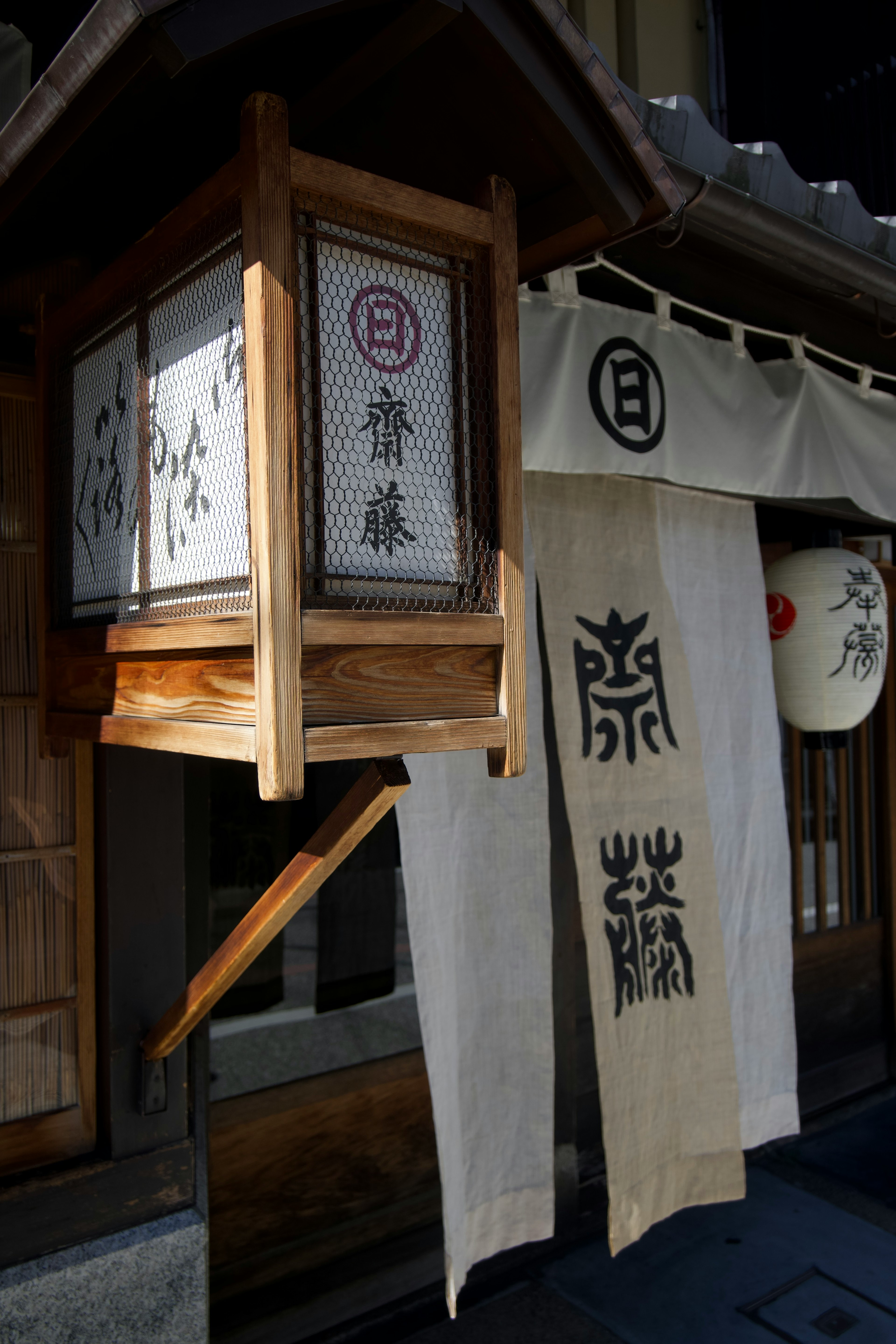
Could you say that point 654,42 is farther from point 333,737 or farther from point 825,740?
point 333,737

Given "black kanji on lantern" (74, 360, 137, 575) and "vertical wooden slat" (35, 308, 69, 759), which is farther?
"vertical wooden slat" (35, 308, 69, 759)

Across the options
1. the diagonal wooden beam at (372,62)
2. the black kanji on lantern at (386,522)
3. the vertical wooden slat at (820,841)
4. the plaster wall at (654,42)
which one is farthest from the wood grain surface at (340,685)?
the vertical wooden slat at (820,841)

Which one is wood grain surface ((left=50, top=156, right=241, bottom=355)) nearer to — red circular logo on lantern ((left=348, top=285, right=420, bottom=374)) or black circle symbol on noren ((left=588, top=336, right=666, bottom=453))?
red circular logo on lantern ((left=348, top=285, right=420, bottom=374))

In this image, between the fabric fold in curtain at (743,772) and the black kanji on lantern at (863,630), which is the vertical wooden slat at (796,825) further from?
the fabric fold in curtain at (743,772)

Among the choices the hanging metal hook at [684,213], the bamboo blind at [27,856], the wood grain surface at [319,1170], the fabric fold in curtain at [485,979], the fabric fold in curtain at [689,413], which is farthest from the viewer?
the wood grain surface at [319,1170]

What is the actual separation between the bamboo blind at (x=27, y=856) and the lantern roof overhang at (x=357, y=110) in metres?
0.75

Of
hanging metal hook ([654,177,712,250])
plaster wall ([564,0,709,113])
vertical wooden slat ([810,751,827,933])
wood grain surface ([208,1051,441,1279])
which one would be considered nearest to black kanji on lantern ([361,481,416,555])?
hanging metal hook ([654,177,712,250])

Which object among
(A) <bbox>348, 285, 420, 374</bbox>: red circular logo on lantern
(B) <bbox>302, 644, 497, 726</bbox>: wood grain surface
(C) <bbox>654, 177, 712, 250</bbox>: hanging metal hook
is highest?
(C) <bbox>654, 177, 712, 250</bbox>: hanging metal hook

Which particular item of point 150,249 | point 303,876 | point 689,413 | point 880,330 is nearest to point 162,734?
point 303,876

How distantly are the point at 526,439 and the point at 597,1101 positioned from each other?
3767mm

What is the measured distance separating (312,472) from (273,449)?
0.58ft

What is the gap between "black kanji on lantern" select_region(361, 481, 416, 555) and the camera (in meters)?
1.89

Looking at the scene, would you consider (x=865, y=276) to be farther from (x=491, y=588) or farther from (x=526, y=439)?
(x=491, y=588)

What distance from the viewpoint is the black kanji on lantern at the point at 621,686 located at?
3.73 metres
